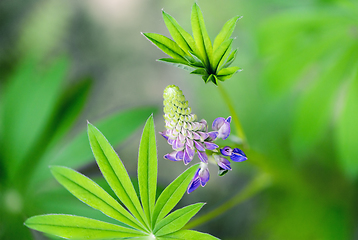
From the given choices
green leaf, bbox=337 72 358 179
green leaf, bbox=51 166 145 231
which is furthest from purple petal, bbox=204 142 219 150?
green leaf, bbox=337 72 358 179

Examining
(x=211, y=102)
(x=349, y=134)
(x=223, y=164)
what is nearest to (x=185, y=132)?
(x=223, y=164)

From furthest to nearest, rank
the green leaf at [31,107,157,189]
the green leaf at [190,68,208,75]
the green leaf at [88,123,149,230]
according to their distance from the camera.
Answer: the green leaf at [31,107,157,189]
the green leaf at [88,123,149,230]
the green leaf at [190,68,208,75]

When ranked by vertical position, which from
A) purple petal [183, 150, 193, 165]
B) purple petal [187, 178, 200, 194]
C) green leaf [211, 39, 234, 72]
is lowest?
purple petal [187, 178, 200, 194]

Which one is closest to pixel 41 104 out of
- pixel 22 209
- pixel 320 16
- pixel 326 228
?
pixel 22 209

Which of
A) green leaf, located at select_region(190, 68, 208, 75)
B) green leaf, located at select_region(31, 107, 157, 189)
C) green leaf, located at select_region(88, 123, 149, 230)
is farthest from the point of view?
green leaf, located at select_region(31, 107, 157, 189)

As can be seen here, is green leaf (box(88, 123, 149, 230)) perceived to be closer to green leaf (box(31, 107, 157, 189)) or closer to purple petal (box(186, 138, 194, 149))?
purple petal (box(186, 138, 194, 149))

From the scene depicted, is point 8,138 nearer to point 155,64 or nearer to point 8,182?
point 8,182

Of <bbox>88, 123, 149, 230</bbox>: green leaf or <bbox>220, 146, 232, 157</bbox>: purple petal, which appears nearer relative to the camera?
<bbox>220, 146, 232, 157</bbox>: purple petal
